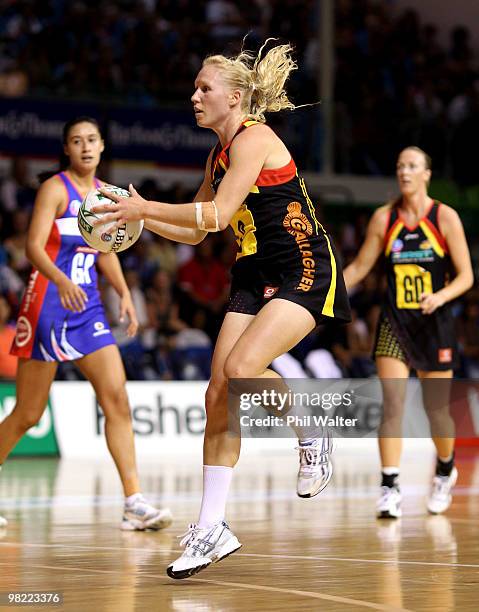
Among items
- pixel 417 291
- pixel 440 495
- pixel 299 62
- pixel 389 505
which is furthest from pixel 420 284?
pixel 299 62

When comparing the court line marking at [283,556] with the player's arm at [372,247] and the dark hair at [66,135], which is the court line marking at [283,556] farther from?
the player's arm at [372,247]

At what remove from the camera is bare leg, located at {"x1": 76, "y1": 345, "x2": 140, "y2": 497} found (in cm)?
804

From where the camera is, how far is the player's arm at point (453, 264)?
8.97 metres

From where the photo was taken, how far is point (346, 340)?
17.3 m

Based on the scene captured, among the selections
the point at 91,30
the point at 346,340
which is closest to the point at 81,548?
the point at 346,340

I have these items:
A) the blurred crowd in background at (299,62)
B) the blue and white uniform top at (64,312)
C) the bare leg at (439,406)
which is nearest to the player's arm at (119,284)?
the blue and white uniform top at (64,312)

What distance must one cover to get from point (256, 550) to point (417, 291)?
2806 millimetres

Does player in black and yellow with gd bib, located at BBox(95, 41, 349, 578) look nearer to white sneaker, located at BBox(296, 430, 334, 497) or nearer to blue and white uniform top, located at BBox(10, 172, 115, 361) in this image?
white sneaker, located at BBox(296, 430, 334, 497)

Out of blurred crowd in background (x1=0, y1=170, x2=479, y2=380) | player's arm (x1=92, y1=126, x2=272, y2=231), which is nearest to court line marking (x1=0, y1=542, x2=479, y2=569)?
player's arm (x1=92, y1=126, x2=272, y2=231)

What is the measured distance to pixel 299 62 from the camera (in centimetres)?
2227

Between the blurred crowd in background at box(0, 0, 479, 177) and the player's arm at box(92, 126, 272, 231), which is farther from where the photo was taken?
the blurred crowd in background at box(0, 0, 479, 177)

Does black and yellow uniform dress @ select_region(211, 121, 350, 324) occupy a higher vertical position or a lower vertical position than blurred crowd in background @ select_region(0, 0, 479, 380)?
lower

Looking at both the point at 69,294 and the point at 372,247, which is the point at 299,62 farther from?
the point at 69,294

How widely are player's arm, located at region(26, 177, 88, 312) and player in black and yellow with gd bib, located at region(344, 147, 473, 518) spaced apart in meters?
2.14
